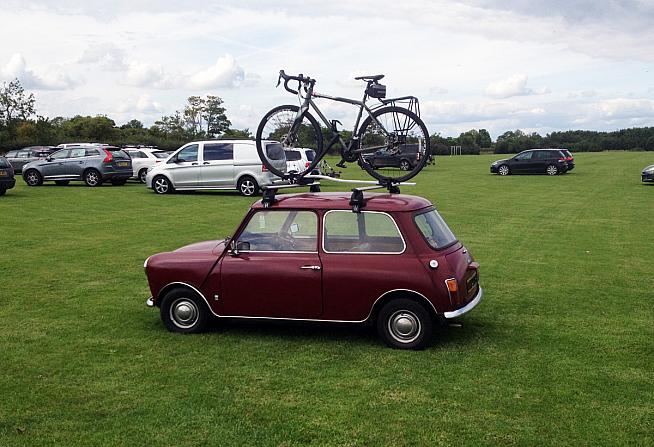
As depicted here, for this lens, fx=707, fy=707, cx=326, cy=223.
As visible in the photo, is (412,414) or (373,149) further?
(373,149)

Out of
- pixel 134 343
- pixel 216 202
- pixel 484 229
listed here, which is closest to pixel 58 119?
pixel 216 202

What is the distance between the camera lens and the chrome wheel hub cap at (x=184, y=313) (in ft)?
24.7

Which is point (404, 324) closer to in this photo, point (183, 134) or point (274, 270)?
point (274, 270)

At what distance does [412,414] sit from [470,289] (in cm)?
226

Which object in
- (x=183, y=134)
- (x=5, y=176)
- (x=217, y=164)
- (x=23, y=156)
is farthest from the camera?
(x=183, y=134)

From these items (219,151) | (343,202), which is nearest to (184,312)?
(343,202)

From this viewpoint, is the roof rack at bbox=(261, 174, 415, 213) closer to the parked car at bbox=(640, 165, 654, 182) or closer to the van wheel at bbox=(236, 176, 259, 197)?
the van wheel at bbox=(236, 176, 259, 197)

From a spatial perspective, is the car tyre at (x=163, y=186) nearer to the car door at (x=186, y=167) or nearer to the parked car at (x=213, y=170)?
the parked car at (x=213, y=170)

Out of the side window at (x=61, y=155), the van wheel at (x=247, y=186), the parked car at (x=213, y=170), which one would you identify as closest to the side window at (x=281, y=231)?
the parked car at (x=213, y=170)

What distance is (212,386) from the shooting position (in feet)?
19.4

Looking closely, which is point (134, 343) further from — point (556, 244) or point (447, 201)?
point (447, 201)

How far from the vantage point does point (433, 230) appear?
7305mm

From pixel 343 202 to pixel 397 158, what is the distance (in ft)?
2.68

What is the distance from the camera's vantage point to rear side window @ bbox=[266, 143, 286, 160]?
26.0 feet
